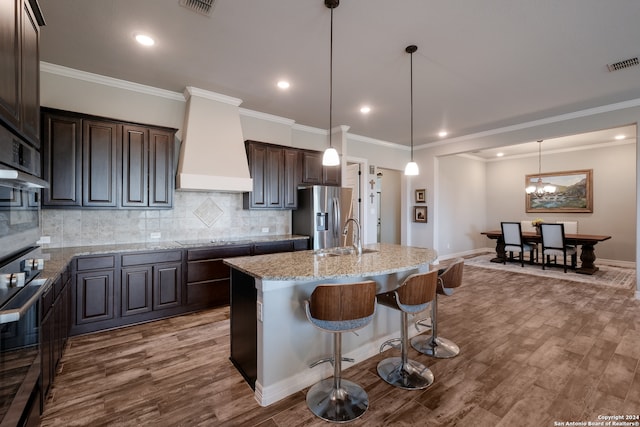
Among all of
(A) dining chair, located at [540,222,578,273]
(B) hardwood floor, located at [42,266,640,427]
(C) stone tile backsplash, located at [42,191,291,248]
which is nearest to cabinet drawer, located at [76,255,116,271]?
(C) stone tile backsplash, located at [42,191,291,248]

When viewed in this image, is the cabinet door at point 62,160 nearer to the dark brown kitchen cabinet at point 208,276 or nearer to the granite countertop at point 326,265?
the dark brown kitchen cabinet at point 208,276

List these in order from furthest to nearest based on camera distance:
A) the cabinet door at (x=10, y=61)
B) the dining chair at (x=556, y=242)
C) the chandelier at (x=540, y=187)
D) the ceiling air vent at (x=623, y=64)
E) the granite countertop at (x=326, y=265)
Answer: the chandelier at (x=540, y=187), the dining chair at (x=556, y=242), the ceiling air vent at (x=623, y=64), the granite countertop at (x=326, y=265), the cabinet door at (x=10, y=61)

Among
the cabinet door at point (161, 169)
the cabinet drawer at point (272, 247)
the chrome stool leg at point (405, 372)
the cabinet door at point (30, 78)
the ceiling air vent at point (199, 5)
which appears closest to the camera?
the cabinet door at point (30, 78)

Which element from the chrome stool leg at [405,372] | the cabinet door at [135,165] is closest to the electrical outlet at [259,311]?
the chrome stool leg at [405,372]

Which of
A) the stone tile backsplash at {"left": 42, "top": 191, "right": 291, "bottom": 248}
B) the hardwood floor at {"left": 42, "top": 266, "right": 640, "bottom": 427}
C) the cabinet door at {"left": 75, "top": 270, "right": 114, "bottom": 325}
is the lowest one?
the hardwood floor at {"left": 42, "top": 266, "right": 640, "bottom": 427}

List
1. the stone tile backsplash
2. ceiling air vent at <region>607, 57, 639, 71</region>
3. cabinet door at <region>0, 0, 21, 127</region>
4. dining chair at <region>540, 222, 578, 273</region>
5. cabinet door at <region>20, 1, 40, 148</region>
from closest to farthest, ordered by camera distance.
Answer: cabinet door at <region>0, 0, 21, 127</region>, cabinet door at <region>20, 1, 40, 148</region>, ceiling air vent at <region>607, 57, 639, 71</region>, the stone tile backsplash, dining chair at <region>540, 222, 578, 273</region>

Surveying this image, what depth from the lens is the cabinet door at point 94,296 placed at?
295cm

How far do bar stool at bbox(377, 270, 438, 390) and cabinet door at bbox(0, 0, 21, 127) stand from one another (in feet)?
7.76

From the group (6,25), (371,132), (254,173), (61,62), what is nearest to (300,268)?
(6,25)

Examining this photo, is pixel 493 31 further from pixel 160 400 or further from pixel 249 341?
pixel 160 400

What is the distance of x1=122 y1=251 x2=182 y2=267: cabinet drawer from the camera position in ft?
10.4

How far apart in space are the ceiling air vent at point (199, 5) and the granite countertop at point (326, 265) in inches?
82.2

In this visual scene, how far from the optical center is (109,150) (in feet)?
10.8

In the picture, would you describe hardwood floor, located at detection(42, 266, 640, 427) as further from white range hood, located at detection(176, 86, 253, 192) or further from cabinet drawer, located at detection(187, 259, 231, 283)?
white range hood, located at detection(176, 86, 253, 192)
